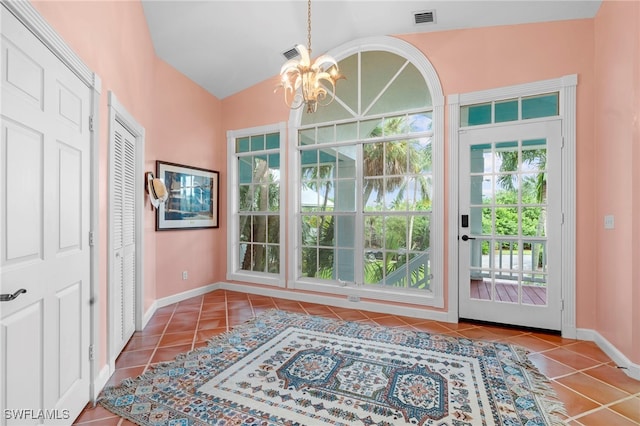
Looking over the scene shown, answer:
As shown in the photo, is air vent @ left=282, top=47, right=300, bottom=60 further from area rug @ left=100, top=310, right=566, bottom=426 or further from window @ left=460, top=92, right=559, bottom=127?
area rug @ left=100, top=310, right=566, bottom=426

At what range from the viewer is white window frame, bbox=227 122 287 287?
4340mm

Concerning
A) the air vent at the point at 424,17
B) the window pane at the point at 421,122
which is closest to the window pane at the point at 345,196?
the window pane at the point at 421,122

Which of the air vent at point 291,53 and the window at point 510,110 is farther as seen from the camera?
the air vent at point 291,53

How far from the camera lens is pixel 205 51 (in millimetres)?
3736

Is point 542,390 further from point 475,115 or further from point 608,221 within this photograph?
point 475,115

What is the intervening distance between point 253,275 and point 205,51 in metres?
3.06

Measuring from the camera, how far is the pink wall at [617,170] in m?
2.28

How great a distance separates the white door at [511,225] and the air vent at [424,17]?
4.11 ft

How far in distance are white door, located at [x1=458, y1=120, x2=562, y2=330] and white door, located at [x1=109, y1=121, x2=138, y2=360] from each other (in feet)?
11.0

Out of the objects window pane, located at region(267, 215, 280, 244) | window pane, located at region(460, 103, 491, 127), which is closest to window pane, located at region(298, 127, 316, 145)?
window pane, located at region(267, 215, 280, 244)

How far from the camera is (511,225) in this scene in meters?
3.22

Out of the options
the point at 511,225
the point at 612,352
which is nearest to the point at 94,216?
the point at 511,225

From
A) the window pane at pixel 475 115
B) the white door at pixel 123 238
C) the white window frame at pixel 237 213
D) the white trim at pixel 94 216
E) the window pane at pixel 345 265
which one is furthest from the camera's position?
the white window frame at pixel 237 213

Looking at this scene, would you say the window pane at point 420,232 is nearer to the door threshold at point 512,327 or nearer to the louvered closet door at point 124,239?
the door threshold at point 512,327
